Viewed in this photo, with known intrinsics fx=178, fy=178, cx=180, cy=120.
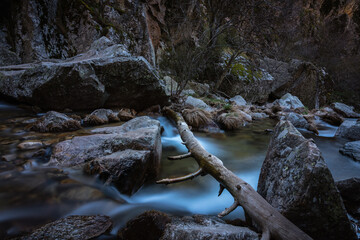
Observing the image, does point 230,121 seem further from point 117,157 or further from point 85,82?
point 117,157

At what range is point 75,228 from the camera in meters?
1.32

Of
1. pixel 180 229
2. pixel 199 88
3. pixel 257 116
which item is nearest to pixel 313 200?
pixel 180 229

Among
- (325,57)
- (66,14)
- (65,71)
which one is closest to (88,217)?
(65,71)

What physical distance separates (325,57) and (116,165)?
31829 mm

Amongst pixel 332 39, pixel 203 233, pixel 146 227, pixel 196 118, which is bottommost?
pixel 146 227

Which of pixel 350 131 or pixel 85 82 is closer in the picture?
pixel 85 82

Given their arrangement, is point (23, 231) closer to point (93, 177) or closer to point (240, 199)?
point (93, 177)

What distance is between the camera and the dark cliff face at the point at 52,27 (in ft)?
20.0

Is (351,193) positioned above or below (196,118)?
below

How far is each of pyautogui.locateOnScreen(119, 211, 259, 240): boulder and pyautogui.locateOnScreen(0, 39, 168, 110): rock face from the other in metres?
4.02

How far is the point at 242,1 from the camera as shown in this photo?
11.3m

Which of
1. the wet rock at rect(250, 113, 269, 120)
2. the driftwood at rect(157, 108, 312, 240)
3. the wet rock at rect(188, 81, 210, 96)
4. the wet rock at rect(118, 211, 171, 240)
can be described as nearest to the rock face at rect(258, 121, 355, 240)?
the driftwood at rect(157, 108, 312, 240)

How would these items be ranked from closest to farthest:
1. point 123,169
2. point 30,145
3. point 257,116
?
point 123,169, point 30,145, point 257,116

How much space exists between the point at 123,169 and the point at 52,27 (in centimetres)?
719
